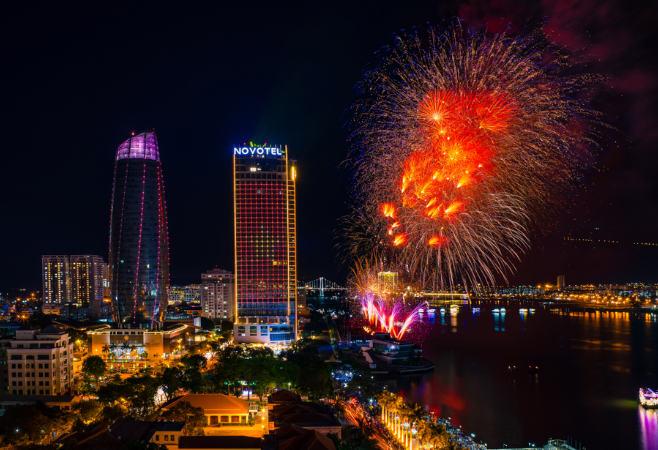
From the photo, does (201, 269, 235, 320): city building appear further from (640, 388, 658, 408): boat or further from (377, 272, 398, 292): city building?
(640, 388, 658, 408): boat

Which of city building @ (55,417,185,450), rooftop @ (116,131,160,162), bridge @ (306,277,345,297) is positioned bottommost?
bridge @ (306,277,345,297)

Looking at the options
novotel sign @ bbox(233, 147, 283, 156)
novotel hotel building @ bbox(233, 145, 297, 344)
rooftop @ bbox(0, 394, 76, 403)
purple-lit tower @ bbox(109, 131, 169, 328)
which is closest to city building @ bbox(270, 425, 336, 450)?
rooftop @ bbox(0, 394, 76, 403)

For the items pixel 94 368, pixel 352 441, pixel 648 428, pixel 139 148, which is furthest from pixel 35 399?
pixel 648 428

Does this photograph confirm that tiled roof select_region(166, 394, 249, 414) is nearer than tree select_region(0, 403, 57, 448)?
No

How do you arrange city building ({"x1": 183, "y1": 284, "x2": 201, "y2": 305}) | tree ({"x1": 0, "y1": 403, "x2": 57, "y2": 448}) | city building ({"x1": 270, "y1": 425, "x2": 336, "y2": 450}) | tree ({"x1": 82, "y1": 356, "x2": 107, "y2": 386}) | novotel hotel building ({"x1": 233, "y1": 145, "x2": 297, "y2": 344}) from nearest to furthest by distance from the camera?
city building ({"x1": 270, "y1": 425, "x2": 336, "y2": 450}) → tree ({"x1": 0, "y1": 403, "x2": 57, "y2": 448}) → tree ({"x1": 82, "y1": 356, "x2": 107, "y2": 386}) → novotel hotel building ({"x1": 233, "y1": 145, "x2": 297, "y2": 344}) → city building ({"x1": 183, "y1": 284, "x2": 201, "y2": 305})

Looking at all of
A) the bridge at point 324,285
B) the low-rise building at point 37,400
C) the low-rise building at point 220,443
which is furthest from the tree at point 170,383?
the bridge at point 324,285
